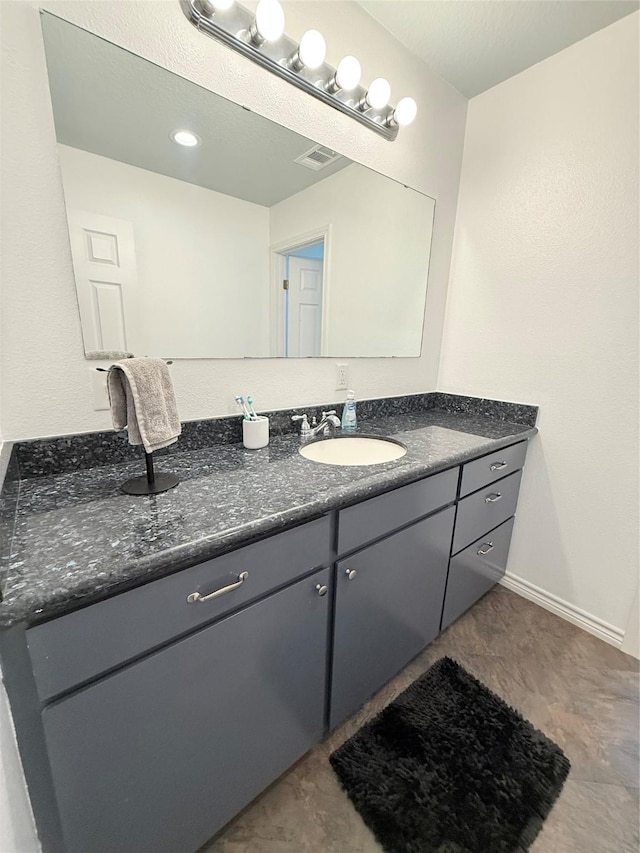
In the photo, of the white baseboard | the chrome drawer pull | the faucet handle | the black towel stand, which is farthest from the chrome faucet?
the white baseboard

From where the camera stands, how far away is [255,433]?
3.90 ft

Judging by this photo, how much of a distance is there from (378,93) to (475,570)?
1.89m

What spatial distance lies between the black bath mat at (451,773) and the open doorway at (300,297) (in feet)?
4.38

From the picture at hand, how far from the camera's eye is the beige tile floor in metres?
0.92

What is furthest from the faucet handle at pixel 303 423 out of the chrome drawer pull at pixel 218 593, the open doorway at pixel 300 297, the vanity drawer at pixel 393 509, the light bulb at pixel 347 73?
the light bulb at pixel 347 73

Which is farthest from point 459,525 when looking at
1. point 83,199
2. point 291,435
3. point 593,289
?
point 83,199

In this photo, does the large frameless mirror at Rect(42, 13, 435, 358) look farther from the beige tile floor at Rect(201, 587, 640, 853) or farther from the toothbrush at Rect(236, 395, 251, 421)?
the beige tile floor at Rect(201, 587, 640, 853)

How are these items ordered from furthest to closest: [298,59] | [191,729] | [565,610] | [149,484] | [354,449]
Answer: [565,610] < [354,449] < [298,59] < [149,484] < [191,729]

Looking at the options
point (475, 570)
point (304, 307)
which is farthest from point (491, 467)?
point (304, 307)

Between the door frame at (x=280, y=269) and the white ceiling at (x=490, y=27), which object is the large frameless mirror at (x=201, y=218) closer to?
the door frame at (x=280, y=269)

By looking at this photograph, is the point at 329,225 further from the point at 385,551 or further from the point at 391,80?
the point at 385,551

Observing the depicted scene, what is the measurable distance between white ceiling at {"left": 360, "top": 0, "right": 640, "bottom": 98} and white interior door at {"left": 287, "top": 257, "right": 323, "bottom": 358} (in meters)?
0.88

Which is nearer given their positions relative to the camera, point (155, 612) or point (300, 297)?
point (155, 612)

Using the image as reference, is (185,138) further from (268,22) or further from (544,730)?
(544,730)
